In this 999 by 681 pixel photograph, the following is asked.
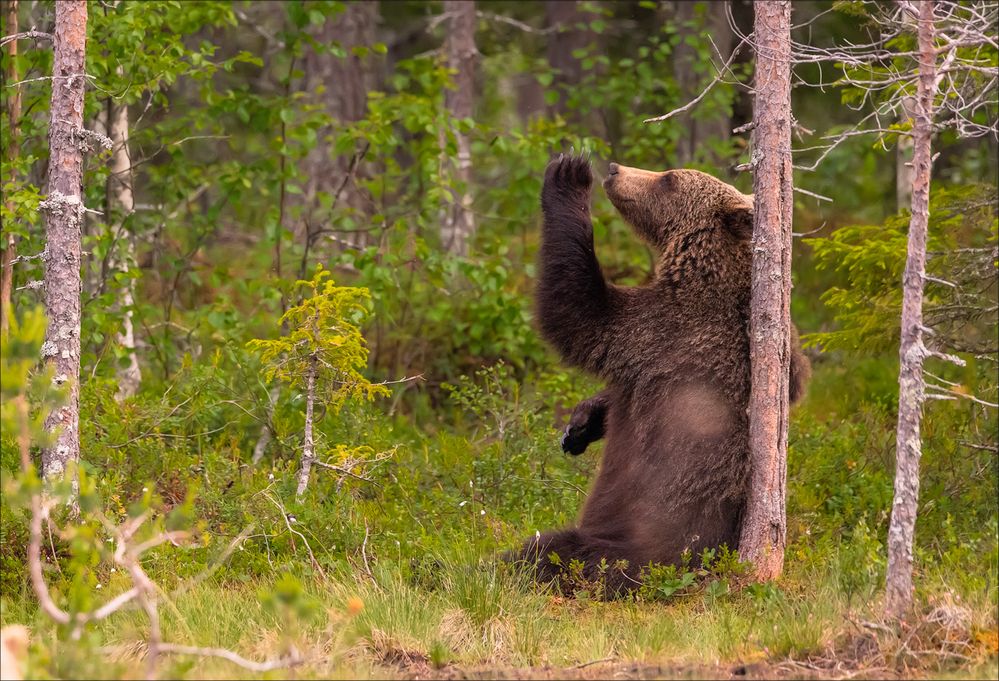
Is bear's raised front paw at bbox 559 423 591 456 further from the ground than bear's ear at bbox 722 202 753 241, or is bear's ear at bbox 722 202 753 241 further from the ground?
bear's ear at bbox 722 202 753 241

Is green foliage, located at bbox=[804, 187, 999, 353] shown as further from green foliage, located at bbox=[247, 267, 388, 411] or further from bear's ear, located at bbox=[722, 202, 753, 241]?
green foliage, located at bbox=[247, 267, 388, 411]

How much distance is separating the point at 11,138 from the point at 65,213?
108 inches

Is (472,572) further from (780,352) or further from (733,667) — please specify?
(780,352)

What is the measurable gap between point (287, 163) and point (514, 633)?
5941 millimetres

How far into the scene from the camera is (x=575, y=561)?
657 cm

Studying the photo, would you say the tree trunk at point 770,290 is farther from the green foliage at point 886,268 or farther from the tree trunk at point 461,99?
the tree trunk at point 461,99

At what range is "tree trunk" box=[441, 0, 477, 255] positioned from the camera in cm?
1263

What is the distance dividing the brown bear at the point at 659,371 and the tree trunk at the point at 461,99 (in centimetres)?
503

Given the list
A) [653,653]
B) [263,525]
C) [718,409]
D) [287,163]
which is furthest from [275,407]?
[653,653]

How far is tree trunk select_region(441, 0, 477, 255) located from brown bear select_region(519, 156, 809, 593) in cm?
503

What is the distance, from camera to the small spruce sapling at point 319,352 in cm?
711

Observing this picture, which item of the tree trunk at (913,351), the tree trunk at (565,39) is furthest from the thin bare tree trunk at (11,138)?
the tree trunk at (565,39)

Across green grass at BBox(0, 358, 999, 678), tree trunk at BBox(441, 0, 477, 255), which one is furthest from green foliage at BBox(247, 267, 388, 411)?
tree trunk at BBox(441, 0, 477, 255)

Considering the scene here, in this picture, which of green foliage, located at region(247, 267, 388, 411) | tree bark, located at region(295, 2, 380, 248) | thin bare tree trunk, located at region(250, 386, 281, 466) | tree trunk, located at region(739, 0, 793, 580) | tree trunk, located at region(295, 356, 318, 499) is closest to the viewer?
tree trunk, located at region(739, 0, 793, 580)
